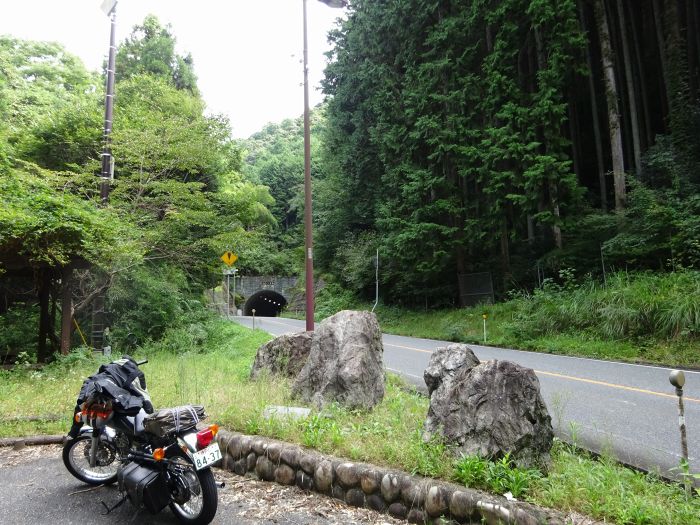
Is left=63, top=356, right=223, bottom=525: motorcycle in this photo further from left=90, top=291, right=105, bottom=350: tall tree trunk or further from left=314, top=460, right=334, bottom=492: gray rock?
left=90, top=291, right=105, bottom=350: tall tree trunk

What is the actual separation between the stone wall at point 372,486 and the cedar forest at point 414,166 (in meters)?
6.47

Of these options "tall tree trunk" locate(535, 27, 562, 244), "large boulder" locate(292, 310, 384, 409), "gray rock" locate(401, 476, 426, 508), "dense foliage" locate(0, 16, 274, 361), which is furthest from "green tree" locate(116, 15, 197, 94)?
"gray rock" locate(401, 476, 426, 508)

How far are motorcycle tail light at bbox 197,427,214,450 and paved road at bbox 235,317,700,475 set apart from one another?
3.19 metres

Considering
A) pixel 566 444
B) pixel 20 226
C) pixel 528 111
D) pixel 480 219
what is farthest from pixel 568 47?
pixel 20 226

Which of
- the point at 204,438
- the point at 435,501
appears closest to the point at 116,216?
the point at 204,438

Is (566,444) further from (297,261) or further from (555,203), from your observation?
(297,261)

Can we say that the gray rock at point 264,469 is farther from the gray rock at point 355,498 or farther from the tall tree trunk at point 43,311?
the tall tree trunk at point 43,311

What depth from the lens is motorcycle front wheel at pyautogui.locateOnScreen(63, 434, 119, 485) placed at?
447cm

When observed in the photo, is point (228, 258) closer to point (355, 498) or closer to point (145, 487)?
point (145, 487)

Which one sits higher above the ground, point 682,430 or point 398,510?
point 682,430

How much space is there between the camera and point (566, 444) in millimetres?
4547

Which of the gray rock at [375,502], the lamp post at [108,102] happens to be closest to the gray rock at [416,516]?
the gray rock at [375,502]

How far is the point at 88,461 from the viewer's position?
4.50m

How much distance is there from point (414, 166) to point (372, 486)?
1838 centimetres
